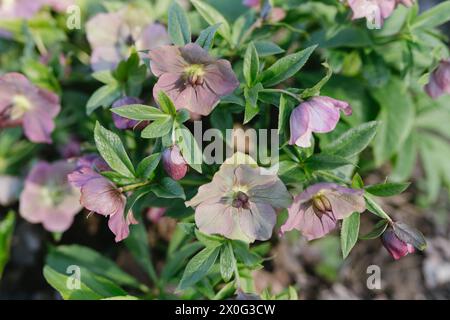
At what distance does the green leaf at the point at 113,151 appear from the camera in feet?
4.24

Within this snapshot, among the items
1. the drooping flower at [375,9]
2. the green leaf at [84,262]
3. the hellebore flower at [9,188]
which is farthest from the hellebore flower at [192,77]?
the hellebore flower at [9,188]

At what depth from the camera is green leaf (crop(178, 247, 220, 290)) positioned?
1.30 meters

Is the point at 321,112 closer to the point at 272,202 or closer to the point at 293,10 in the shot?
the point at 272,202

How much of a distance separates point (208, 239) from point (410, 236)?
42 centimetres

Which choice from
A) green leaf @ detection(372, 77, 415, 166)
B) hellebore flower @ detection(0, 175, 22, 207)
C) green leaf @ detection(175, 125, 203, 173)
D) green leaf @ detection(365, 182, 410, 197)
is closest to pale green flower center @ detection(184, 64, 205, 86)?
green leaf @ detection(175, 125, 203, 173)

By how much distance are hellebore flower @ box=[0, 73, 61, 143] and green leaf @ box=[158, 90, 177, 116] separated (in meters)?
0.53

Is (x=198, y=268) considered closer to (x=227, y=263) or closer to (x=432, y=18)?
(x=227, y=263)

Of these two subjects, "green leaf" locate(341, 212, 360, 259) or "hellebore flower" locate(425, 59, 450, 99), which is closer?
"green leaf" locate(341, 212, 360, 259)

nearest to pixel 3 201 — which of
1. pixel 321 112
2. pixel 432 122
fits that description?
pixel 321 112

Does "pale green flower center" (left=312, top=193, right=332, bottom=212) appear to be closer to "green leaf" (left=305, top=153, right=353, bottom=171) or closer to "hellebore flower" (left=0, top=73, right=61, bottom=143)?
"green leaf" (left=305, top=153, right=353, bottom=171)

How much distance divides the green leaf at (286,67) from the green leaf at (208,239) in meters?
0.35

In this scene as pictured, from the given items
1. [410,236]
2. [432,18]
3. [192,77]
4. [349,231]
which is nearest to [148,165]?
[192,77]

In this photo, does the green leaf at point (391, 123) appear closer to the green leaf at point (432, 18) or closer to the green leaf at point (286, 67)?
the green leaf at point (432, 18)

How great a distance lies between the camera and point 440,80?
1.42 m
